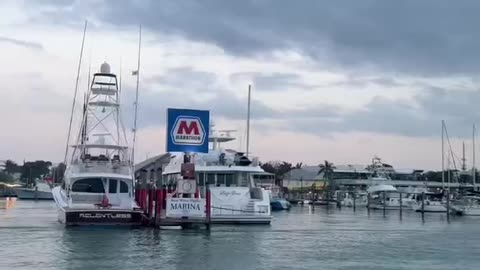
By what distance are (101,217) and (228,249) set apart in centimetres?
1010

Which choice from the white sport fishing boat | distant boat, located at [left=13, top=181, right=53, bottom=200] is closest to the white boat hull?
the white sport fishing boat

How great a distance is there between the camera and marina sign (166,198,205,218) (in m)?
39.7

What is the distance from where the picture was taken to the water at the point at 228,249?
25766 mm

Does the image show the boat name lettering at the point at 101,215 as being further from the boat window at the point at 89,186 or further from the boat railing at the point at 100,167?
the boat railing at the point at 100,167

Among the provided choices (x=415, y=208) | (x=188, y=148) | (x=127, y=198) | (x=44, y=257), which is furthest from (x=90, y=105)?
(x=415, y=208)

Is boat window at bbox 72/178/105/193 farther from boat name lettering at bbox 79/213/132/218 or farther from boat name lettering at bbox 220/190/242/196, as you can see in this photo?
boat name lettering at bbox 220/190/242/196

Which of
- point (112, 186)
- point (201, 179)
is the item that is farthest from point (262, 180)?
point (112, 186)

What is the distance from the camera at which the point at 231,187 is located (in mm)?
49469

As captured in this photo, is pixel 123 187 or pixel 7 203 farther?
pixel 7 203

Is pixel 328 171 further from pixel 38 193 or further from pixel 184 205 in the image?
pixel 184 205

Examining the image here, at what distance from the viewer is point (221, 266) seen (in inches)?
985

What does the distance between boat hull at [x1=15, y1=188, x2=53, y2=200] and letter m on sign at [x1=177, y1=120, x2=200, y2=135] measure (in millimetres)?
Answer: 90498

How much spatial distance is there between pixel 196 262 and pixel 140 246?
6032mm

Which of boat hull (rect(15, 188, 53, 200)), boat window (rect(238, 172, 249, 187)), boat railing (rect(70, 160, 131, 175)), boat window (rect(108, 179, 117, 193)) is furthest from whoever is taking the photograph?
boat hull (rect(15, 188, 53, 200))
